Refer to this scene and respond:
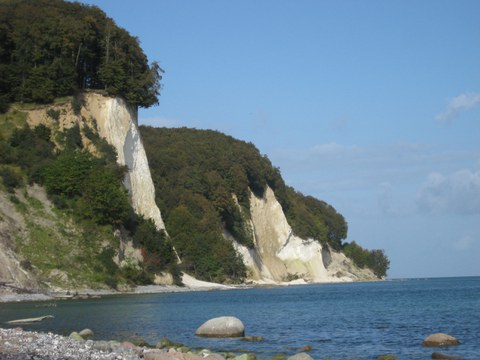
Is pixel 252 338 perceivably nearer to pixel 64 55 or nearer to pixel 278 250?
pixel 64 55

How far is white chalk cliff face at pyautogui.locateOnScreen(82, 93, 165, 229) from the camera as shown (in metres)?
73.5

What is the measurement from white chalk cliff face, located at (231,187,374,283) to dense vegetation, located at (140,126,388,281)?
2.25 meters

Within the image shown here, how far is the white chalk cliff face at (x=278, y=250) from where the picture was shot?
11869 cm

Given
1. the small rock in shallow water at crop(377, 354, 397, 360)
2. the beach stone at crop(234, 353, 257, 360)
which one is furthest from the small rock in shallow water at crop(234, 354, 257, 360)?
the small rock in shallow water at crop(377, 354, 397, 360)

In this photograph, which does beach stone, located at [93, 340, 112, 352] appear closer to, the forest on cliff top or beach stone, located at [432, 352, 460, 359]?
beach stone, located at [432, 352, 460, 359]

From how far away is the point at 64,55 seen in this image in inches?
2854

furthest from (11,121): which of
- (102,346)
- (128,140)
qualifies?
(102,346)

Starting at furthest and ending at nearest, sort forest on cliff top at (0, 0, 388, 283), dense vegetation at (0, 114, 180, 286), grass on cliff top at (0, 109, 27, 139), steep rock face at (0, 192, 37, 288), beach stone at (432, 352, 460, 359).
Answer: grass on cliff top at (0, 109, 27, 139) < forest on cliff top at (0, 0, 388, 283) < dense vegetation at (0, 114, 180, 286) < steep rock face at (0, 192, 37, 288) < beach stone at (432, 352, 460, 359)

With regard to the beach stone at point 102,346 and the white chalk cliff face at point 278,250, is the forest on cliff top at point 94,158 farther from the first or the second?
the beach stone at point 102,346

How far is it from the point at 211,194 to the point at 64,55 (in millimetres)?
41647

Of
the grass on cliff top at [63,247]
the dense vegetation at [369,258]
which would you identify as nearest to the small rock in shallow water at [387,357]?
the grass on cliff top at [63,247]

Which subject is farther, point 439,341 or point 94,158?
point 94,158

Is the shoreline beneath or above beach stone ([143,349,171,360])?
above

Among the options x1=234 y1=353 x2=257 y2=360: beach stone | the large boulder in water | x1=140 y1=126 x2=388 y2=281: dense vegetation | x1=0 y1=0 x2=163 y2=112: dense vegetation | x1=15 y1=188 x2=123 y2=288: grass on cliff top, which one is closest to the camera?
x1=234 y1=353 x2=257 y2=360: beach stone
